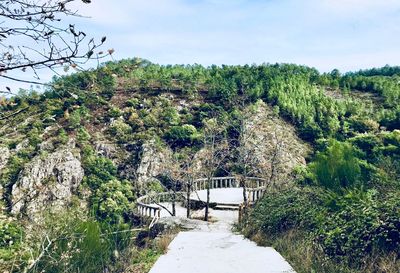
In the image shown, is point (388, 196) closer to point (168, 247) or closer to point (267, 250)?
point (267, 250)

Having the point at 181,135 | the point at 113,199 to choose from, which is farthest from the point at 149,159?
the point at 113,199

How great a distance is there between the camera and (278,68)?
64.6 metres

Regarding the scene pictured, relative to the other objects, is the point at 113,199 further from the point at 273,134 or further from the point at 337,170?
the point at 337,170

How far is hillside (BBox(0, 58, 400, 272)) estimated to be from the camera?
8.23 meters

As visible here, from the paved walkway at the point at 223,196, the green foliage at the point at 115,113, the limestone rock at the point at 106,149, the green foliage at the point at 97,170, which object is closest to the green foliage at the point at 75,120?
the green foliage at the point at 115,113

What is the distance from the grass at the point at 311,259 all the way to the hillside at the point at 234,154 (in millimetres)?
41

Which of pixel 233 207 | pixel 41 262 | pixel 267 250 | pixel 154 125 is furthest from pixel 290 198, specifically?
pixel 154 125

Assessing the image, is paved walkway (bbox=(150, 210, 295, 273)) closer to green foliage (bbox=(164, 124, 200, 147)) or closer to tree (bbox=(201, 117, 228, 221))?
tree (bbox=(201, 117, 228, 221))

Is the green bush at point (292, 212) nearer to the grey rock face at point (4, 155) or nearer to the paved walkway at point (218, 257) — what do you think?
the paved walkway at point (218, 257)

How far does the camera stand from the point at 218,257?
9.18 meters

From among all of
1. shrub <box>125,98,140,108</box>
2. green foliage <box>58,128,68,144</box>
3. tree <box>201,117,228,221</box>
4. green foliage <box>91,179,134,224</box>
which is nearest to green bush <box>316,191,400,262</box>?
tree <box>201,117,228,221</box>

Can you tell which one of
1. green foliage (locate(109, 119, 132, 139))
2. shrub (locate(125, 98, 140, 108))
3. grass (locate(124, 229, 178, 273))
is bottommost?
grass (locate(124, 229, 178, 273))

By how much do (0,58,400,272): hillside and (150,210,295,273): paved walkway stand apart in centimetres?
52

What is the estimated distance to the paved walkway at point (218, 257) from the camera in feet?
26.3
